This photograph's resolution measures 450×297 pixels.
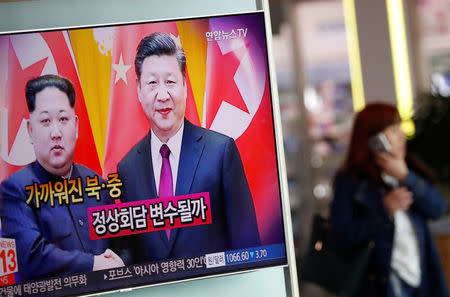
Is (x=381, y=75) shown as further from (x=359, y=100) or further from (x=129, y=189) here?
(x=129, y=189)

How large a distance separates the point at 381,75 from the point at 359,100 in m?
0.39

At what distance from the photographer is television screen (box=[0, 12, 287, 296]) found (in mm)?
1461

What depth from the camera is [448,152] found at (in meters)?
4.19

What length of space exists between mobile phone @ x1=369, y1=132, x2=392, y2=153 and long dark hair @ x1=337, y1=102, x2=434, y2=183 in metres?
0.02

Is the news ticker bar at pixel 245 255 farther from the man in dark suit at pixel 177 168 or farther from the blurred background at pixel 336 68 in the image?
the blurred background at pixel 336 68

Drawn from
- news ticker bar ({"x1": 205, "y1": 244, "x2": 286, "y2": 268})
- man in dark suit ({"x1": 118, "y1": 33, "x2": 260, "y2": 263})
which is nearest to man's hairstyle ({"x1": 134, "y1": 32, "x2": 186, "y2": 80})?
man in dark suit ({"x1": 118, "y1": 33, "x2": 260, "y2": 263})

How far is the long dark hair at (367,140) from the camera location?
273cm

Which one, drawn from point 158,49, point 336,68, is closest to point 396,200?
point 158,49

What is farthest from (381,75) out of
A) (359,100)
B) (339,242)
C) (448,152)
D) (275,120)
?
(275,120)

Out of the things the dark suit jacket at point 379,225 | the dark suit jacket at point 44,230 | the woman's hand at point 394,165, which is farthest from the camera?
the woman's hand at point 394,165

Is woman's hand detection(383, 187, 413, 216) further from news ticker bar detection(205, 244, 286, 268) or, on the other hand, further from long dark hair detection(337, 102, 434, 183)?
news ticker bar detection(205, 244, 286, 268)

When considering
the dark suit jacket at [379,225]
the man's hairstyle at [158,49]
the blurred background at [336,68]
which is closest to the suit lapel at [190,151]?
the man's hairstyle at [158,49]

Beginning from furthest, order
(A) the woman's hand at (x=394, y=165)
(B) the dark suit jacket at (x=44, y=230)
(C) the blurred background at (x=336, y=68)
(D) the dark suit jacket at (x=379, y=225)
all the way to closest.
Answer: (C) the blurred background at (x=336, y=68)
(A) the woman's hand at (x=394, y=165)
(D) the dark suit jacket at (x=379, y=225)
(B) the dark suit jacket at (x=44, y=230)

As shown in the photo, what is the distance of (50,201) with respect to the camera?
1.47 m
